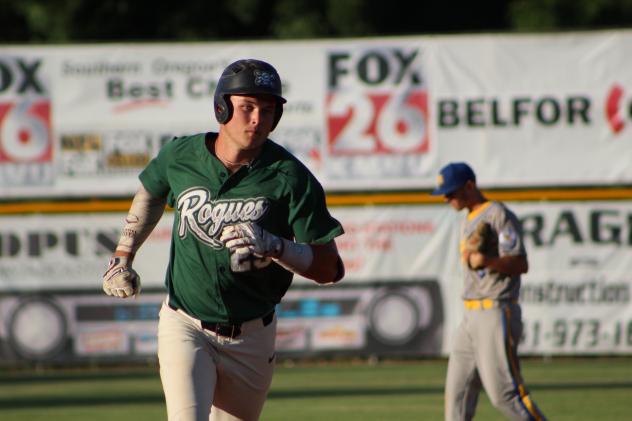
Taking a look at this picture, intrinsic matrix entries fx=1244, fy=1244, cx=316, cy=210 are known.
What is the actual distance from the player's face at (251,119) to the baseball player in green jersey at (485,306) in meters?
3.58

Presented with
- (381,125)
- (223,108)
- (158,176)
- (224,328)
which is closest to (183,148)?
(158,176)

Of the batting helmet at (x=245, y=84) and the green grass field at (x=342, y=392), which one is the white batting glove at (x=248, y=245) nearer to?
the batting helmet at (x=245, y=84)

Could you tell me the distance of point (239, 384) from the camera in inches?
241

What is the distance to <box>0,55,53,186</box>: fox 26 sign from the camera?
18.0 metres

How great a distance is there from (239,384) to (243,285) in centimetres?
51

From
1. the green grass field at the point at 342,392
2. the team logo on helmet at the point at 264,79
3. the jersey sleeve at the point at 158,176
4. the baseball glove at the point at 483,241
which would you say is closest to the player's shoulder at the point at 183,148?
the jersey sleeve at the point at 158,176

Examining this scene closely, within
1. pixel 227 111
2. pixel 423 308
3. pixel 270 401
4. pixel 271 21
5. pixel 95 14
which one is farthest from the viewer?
pixel 271 21

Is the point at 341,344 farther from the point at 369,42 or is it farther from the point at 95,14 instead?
the point at 95,14

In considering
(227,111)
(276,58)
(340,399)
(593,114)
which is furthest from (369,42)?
(227,111)

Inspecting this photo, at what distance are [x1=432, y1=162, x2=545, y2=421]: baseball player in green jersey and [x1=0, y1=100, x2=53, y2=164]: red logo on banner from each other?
9.92 metres

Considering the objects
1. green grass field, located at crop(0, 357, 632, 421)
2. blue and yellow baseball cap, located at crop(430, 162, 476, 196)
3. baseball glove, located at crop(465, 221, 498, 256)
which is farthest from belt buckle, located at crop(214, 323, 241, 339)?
green grass field, located at crop(0, 357, 632, 421)

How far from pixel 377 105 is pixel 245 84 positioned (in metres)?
12.3

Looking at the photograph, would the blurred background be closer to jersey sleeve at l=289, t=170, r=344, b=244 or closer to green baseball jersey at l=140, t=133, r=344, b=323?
green baseball jersey at l=140, t=133, r=344, b=323

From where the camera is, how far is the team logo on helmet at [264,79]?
5793mm
